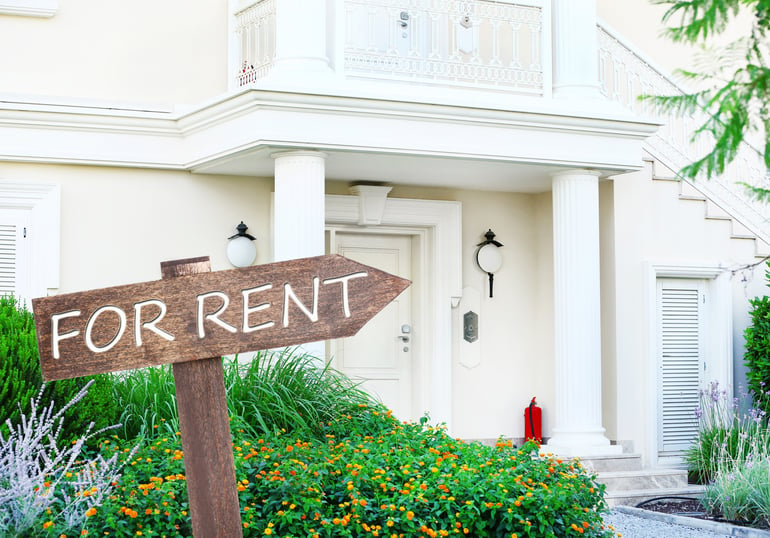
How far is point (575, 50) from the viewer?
29.7 feet

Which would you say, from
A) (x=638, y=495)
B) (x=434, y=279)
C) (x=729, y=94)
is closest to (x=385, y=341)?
(x=434, y=279)

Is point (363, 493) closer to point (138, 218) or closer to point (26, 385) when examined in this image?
point (26, 385)

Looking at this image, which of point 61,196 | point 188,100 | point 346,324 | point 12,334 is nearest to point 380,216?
point 188,100

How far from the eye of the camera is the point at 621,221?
384 inches

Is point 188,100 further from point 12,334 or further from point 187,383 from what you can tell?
point 187,383

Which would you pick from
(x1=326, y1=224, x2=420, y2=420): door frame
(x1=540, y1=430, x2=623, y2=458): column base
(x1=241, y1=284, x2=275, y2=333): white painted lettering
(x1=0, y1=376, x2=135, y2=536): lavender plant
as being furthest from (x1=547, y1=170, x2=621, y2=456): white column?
(x1=241, y1=284, x2=275, y2=333): white painted lettering

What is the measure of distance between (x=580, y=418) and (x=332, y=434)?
10.2ft

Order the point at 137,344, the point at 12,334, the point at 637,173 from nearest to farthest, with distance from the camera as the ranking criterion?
the point at 137,344 → the point at 12,334 → the point at 637,173

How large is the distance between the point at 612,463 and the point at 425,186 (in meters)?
3.29

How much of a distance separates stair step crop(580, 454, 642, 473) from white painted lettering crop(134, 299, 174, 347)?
605cm

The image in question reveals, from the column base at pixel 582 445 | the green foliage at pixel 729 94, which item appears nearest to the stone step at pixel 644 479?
the column base at pixel 582 445

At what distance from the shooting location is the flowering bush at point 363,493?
4.88m

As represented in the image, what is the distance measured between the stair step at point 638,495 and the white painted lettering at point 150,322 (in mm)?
6128

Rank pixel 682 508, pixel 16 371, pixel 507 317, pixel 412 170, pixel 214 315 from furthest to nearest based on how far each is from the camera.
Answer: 1. pixel 507 317
2. pixel 412 170
3. pixel 682 508
4. pixel 16 371
5. pixel 214 315
